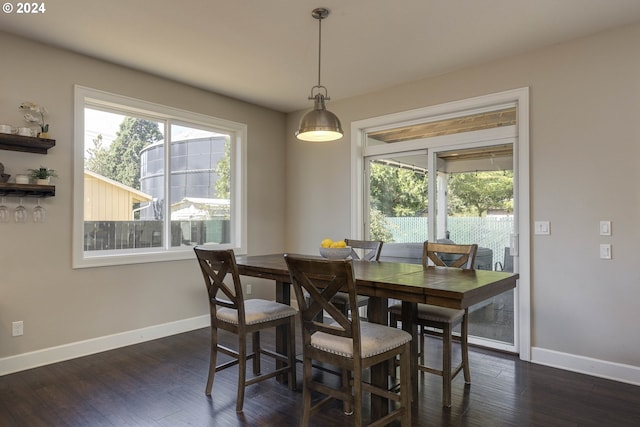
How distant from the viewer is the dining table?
6.15 ft

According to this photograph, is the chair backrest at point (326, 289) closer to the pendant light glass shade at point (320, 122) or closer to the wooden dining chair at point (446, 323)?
the wooden dining chair at point (446, 323)

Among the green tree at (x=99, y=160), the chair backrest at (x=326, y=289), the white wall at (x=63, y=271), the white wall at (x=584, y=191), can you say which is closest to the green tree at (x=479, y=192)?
the white wall at (x=584, y=191)

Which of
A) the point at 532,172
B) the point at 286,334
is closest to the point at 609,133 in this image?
the point at 532,172

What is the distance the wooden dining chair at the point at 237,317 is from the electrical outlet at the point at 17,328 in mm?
1696

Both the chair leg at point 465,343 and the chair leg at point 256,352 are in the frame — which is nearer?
the chair leg at point 465,343

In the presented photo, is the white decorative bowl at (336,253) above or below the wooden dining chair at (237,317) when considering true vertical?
above

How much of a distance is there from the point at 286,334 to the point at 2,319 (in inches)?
87.7

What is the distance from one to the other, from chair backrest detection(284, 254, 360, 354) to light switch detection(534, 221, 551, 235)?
2193 mm

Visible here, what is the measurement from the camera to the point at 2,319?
2953 millimetres

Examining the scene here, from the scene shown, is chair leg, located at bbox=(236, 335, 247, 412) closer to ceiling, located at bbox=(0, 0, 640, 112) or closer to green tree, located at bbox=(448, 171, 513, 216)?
ceiling, located at bbox=(0, 0, 640, 112)

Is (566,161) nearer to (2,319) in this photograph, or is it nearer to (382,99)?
(382,99)

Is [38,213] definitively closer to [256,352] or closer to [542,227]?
[256,352]

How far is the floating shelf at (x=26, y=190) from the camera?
9.46 feet

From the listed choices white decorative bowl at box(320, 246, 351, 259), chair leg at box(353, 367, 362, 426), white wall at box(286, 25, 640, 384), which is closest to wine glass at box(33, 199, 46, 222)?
white decorative bowl at box(320, 246, 351, 259)
